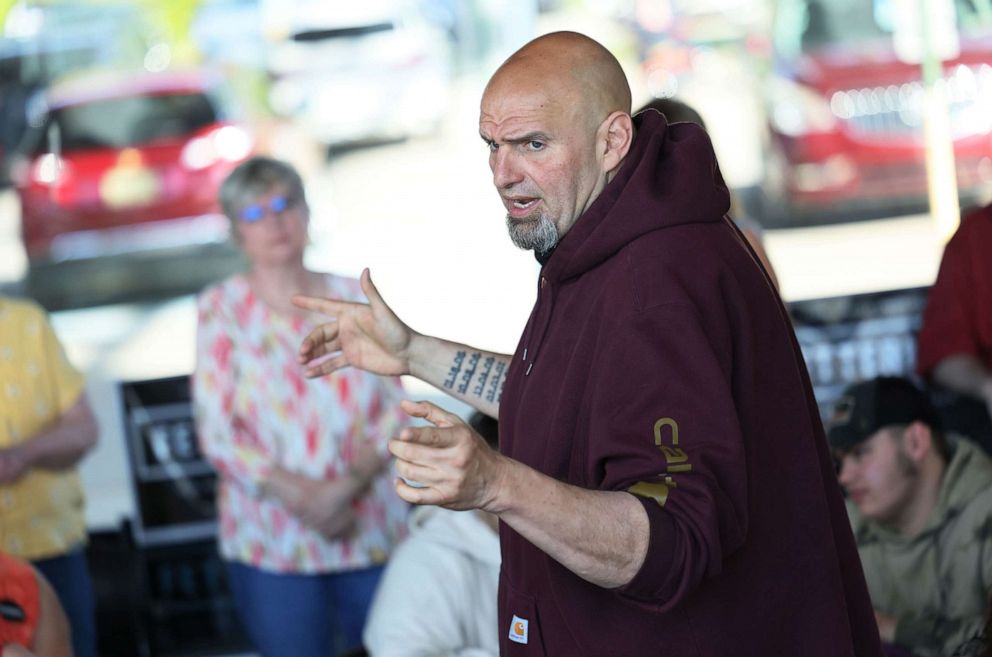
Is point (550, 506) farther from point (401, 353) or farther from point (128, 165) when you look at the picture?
point (128, 165)

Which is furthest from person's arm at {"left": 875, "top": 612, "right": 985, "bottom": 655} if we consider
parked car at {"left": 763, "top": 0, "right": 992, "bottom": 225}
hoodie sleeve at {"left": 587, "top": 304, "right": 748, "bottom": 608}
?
parked car at {"left": 763, "top": 0, "right": 992, "bottom": 225}

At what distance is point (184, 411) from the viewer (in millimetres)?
4637

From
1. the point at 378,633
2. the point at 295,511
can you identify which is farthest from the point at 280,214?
the point at 378,633

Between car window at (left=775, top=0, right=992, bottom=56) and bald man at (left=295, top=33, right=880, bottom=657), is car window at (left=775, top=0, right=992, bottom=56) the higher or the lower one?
the higher one

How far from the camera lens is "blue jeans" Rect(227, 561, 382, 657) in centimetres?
389

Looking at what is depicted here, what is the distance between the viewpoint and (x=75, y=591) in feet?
12.8

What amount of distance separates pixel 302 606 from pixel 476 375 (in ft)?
4.98

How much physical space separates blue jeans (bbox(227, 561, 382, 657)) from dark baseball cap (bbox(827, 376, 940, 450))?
1331mm

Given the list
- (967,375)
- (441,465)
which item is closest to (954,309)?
(967,375)

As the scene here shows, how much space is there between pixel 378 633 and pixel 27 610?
0.72m

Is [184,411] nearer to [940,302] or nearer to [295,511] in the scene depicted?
[295,511]

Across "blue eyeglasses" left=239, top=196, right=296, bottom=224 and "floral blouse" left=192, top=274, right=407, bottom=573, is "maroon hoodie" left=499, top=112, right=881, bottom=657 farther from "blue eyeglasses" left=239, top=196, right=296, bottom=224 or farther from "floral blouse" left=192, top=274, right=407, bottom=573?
"blue eyeglasses" left=239, top=196, right=296, bottom=224

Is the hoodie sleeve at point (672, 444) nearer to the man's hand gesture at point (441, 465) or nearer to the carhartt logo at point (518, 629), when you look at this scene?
the man's hand gesture at point (441, 465)

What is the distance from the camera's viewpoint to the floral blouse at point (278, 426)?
12.8 ft
